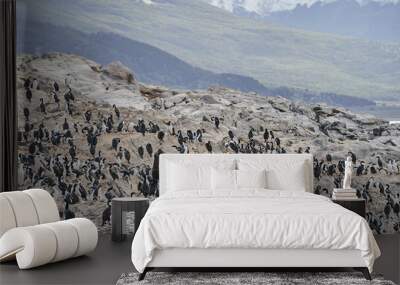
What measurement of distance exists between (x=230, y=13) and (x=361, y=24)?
5.08 ft

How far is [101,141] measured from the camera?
7.64m

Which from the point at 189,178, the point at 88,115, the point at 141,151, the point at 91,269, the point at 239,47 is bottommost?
the point at 91,269

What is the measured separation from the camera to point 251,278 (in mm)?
5152

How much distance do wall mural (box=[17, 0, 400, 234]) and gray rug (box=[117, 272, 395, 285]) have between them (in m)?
2.34

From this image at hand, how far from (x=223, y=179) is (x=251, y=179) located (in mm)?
290

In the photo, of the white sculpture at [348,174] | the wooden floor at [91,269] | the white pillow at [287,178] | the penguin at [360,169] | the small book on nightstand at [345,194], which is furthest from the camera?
the penguin at [360,169]

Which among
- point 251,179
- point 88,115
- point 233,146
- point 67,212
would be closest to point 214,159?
point 233,146

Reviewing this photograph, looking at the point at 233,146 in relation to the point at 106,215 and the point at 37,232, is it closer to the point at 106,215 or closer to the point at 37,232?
the point at 106,215

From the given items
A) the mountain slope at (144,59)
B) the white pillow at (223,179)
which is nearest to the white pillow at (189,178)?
the white pillow at (223,179)

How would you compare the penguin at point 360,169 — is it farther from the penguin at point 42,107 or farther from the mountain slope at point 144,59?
the penguin at point 42,107

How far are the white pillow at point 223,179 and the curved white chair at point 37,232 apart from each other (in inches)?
57.8

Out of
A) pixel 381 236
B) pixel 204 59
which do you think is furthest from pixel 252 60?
pixel 381 236

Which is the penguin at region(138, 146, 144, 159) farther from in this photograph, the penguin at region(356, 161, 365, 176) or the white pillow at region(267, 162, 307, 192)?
the penguin at region(356, 161, 365, 176)

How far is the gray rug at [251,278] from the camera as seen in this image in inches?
199
